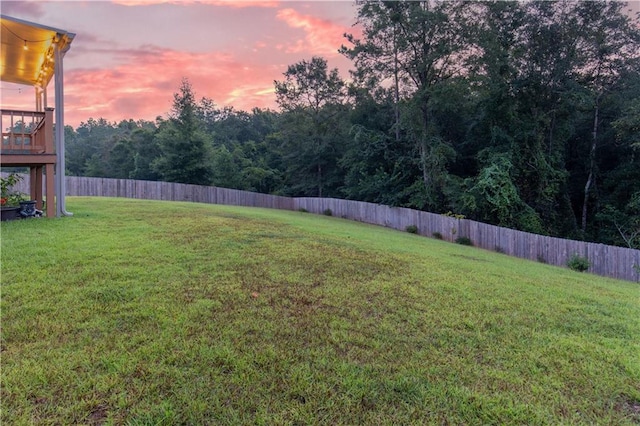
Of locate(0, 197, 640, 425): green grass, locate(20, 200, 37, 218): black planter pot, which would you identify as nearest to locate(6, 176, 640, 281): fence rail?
locate(0, 197, 640, 425): green grass

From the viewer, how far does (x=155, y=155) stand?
94.7 feet

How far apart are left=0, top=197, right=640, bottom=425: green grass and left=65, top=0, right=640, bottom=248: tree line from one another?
12.6 metres

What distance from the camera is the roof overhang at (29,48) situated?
637cm

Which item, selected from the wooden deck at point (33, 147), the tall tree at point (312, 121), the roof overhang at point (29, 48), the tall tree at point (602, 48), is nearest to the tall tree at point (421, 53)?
the tall tree at point (602, 48)

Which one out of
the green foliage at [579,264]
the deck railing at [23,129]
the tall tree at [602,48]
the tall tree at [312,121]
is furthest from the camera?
the tall tree at [312,121]

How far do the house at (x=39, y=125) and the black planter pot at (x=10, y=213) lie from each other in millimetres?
460

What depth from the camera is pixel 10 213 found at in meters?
6.28

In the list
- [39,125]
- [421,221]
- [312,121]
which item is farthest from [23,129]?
[312,121]

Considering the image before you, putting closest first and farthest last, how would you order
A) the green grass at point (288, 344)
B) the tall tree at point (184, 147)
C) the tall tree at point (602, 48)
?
the green grass at point (288, 344) < the tall tree at point (602, 48) < the tall tree at point (184, 147)

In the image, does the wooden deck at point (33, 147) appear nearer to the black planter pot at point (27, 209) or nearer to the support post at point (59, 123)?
the support post at point (59, 123)

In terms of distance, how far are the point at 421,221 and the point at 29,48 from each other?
46.8ft

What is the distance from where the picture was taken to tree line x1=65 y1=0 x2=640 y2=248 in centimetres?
1590

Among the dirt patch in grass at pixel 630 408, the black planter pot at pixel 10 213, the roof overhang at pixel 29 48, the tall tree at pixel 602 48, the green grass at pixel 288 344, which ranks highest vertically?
the tall tree at pixel 602 48

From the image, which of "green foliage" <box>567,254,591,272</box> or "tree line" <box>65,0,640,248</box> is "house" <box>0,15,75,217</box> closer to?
"green foliage" <box>567,254,591,272</box>
